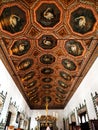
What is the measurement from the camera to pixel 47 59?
29.8 feet

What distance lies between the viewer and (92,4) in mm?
5051

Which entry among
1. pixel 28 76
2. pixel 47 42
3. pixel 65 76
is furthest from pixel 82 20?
pixel 28 76

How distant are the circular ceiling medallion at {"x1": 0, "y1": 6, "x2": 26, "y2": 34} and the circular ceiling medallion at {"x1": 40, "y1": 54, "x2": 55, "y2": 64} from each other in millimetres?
3053

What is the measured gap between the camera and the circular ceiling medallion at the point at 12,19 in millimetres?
5323

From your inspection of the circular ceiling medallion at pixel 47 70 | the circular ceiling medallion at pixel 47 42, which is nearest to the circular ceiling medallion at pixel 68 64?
the circular ceiling medallion at pixel 47 70

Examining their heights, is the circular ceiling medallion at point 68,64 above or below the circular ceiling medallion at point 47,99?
above

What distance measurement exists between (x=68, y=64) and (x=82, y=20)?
4030mm

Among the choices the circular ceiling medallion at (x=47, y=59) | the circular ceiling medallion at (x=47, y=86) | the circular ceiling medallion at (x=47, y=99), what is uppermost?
the circular ceiling medallion at (x=47, y=59)

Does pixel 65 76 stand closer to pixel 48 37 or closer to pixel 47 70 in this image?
pixel 47 70

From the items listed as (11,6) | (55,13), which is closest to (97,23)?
(55,13)

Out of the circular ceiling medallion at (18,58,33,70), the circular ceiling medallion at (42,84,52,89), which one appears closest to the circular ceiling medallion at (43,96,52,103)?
the circular ceiling medallion at (42,84,52,89)

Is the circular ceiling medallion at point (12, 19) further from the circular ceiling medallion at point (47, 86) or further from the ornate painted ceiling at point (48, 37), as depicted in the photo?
the circular ceiling medallion at point (47, 86)

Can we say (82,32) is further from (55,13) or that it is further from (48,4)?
(48,4)

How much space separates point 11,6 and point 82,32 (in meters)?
3.47
